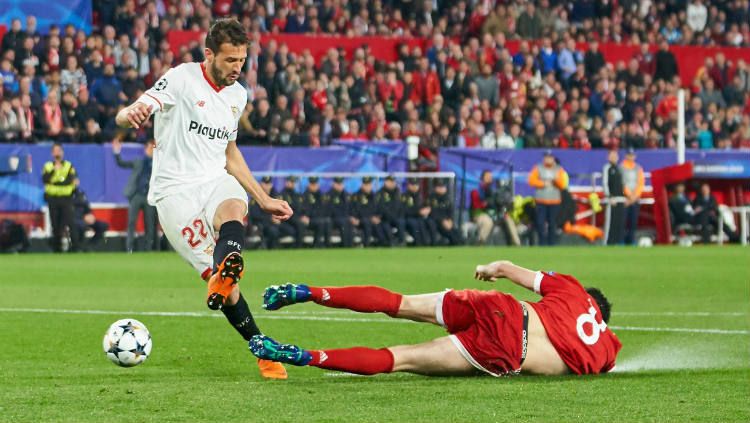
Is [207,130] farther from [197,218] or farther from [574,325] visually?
[574,325]

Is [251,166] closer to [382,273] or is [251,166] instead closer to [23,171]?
[23,171]

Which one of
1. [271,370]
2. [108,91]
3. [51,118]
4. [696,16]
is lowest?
[271,370]

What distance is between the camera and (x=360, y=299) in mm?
8008

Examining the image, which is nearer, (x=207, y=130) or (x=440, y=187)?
(x=207, y=130)

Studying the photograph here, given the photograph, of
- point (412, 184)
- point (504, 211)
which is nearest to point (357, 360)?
point (412, 184)

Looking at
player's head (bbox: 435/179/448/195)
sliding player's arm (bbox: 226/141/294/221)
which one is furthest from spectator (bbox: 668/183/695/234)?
sliding player's arm (bbox: 226/141/294/221)

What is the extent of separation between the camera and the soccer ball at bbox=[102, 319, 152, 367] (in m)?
8.42

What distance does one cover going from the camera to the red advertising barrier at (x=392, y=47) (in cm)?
2900

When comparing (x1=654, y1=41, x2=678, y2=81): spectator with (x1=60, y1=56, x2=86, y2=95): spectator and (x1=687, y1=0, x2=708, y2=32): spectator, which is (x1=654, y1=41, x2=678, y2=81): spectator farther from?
(x1=60, y1=56, x2=86, y2=95): spectator

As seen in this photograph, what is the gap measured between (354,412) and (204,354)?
10.5ft

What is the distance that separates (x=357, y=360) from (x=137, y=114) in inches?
74.5

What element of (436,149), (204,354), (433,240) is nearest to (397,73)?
(436,149)

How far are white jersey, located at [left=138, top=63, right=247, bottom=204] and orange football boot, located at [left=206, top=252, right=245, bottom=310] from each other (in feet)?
4.08

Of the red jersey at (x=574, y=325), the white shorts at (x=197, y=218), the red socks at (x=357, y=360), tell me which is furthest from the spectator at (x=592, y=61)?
the red socks at (x=357, y=360)
